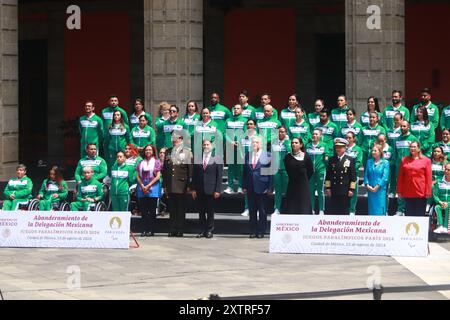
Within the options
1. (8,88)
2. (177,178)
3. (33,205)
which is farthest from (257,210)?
(8,88)

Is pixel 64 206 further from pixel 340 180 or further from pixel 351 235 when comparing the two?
pixel 351 235

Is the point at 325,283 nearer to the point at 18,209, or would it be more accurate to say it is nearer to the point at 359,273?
the point at 359,273

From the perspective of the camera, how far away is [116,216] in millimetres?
21562

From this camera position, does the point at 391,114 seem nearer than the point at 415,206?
No

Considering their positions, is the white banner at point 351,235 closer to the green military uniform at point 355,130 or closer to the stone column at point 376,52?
the green military uniform at point 355,130

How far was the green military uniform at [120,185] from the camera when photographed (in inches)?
914

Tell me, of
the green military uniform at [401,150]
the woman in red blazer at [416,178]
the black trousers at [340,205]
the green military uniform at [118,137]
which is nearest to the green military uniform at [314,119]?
the green military uniform at [401,150]

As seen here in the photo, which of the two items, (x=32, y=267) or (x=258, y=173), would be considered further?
(x=258, y=173)

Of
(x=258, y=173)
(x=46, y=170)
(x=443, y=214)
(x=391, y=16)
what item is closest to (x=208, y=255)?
(x=258, y=173)

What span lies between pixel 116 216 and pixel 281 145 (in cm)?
367

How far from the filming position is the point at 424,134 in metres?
23.1

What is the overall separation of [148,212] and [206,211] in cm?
114

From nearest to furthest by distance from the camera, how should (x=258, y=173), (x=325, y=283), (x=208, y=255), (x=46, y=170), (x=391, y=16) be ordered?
(x=325, y=283) < (x=208, y=255) < (x=258, y=173) < (x=391, y=16) < (x=46, y=170)

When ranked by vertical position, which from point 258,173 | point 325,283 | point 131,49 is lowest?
point 325,283
